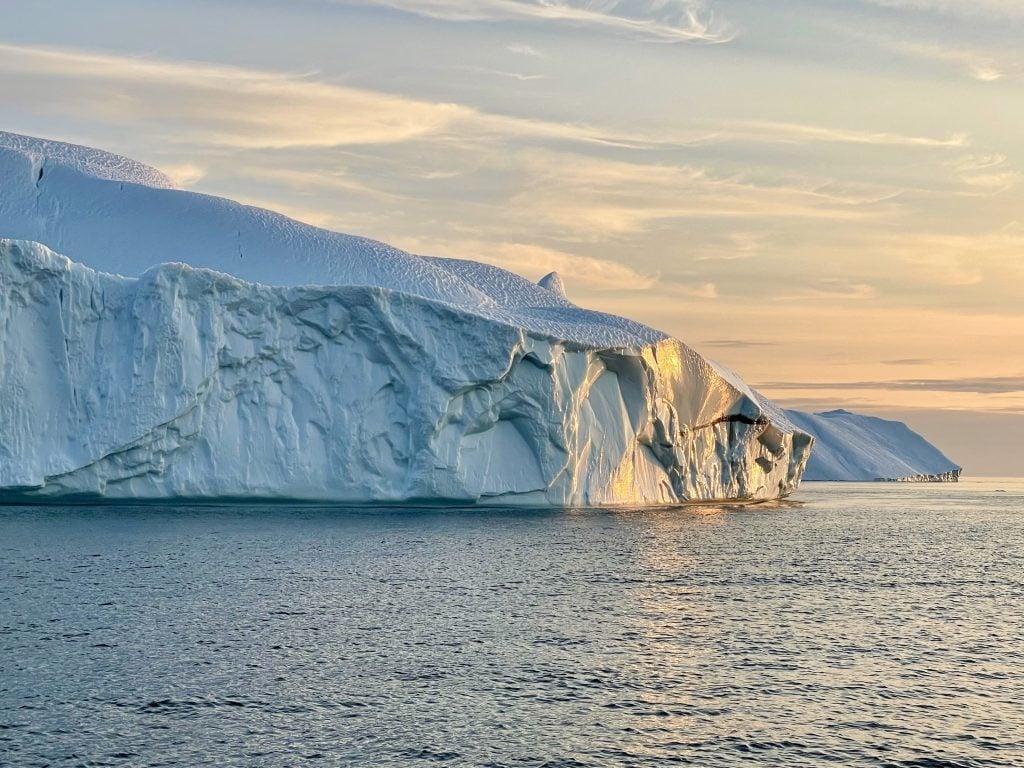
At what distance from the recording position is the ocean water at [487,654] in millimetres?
9305

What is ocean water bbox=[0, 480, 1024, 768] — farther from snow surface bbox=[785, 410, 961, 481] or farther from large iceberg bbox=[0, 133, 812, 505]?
snow surface bbox=[785, 410, 961, 481]

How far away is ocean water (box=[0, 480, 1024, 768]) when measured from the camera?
30.5ft

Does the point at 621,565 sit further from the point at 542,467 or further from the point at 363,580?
the point at 542,467

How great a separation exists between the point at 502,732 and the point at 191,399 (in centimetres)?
2134

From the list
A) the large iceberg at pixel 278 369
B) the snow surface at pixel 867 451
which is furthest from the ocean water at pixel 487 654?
the snow surface at pixel 867 451

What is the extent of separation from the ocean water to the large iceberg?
4.04 metres

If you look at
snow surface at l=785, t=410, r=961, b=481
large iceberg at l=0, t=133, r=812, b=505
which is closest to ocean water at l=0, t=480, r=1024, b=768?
large iceberg at l=0, t=133, r=812, b=505

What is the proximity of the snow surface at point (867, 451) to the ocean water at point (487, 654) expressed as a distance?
104391 mm

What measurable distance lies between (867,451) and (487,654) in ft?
436

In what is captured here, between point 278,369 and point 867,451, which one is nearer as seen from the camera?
point 278,369

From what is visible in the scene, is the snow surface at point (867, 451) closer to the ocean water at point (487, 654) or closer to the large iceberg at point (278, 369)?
the large iceberg at point (278, 369)

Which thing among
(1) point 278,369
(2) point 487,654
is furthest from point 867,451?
(2) point 487,654

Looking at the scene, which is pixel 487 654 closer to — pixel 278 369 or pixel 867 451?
pixel 278 369

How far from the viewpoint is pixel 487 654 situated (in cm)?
1288
